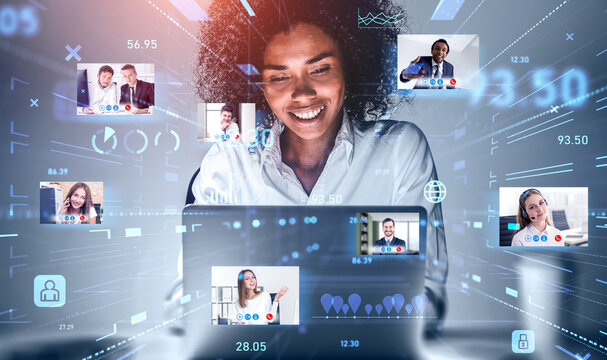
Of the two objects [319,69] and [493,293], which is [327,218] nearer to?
[319,69]

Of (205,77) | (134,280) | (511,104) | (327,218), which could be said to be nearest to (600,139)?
(511,104)

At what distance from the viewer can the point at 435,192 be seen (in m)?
1.70

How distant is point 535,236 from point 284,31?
1.39m

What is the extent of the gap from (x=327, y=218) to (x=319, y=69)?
2.10 feet

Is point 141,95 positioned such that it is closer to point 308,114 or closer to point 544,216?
point 308,114

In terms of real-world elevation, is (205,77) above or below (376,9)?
below

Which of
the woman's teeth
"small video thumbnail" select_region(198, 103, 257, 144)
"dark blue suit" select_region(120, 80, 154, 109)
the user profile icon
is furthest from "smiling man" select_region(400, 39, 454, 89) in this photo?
the user profile icon

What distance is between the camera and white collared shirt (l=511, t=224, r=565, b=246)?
1706 millimetres

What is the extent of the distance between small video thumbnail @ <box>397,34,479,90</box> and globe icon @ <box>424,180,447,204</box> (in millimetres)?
422

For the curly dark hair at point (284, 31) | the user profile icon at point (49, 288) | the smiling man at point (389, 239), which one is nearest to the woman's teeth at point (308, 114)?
the curly dark hair at point (284, 31)

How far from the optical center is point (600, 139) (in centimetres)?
173

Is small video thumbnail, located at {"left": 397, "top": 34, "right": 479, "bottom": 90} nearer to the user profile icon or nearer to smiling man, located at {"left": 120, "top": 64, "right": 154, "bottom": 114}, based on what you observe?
smiling man, located at {"left": 120, "top": 64, "right": 154, "bottom": 114}

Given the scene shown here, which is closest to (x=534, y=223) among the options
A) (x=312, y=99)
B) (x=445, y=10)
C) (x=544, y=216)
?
(x=544, y=216)

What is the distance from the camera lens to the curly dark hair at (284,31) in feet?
5.56
